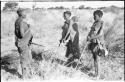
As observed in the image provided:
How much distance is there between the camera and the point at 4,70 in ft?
21.0

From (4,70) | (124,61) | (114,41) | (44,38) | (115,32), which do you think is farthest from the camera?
(44,38)

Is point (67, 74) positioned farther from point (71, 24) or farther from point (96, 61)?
point (71, 24)

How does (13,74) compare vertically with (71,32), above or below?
below

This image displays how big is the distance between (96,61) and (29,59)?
5.16 feet

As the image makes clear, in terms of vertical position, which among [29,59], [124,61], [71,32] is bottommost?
[124,61]

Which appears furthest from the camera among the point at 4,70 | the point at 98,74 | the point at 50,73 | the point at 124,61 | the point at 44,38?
the point at 44,38

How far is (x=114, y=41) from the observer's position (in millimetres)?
8789

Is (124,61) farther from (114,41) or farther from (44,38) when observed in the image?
(44,38)

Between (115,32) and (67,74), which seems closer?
(67,74)

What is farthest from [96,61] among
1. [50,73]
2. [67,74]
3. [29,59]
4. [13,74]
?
[13,74]

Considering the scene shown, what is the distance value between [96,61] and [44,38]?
6.86 m

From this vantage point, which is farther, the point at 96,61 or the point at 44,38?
the point at 44,38

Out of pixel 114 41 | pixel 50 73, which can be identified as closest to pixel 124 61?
pixel 114 41

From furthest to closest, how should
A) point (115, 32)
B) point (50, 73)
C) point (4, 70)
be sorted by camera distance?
point (115, 32) → point (4, 70) → point (50, 73)
